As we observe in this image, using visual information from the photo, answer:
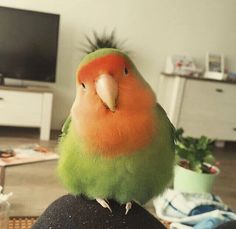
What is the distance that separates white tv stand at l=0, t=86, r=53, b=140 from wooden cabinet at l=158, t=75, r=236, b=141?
43.3 inches

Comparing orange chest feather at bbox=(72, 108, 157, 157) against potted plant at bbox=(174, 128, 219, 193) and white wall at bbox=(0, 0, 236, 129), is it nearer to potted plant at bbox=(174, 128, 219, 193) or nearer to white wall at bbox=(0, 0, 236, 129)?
potted plant at bbox=(174, 128, 219, 193)

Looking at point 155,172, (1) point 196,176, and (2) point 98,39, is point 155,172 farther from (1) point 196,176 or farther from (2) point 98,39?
(2) point 98,39

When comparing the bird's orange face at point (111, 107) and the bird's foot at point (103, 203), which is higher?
the bird's orange face at point (111, 107)

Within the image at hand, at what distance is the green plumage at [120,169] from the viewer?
584 mm

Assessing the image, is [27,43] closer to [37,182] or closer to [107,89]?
[37,182]

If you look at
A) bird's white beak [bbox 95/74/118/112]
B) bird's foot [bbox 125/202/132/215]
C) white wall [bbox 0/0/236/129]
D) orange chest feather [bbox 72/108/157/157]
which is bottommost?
bird's foot [bbox 125/202/132/215]

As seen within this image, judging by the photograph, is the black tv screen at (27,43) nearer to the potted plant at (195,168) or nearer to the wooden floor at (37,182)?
the wooden floor at (37,182)

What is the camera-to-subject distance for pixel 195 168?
1669 mm

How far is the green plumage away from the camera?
58cm

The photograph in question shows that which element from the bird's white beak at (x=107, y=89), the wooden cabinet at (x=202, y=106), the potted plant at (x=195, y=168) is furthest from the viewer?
the wooden cabinet at (x=202, y=106)

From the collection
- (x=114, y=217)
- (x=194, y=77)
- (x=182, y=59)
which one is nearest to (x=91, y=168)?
(x=114, y=217)

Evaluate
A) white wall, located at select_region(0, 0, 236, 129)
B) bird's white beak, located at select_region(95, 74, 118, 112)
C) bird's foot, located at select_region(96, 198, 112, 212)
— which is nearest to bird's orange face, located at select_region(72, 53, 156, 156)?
bird's white beak, located at select_region(95, 74, 118, 112)

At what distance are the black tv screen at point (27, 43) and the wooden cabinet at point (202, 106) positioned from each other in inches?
43.6

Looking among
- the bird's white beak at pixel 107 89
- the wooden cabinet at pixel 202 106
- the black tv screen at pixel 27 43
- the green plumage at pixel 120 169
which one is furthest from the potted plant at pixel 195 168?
the black tv screen at pixel 27 43
